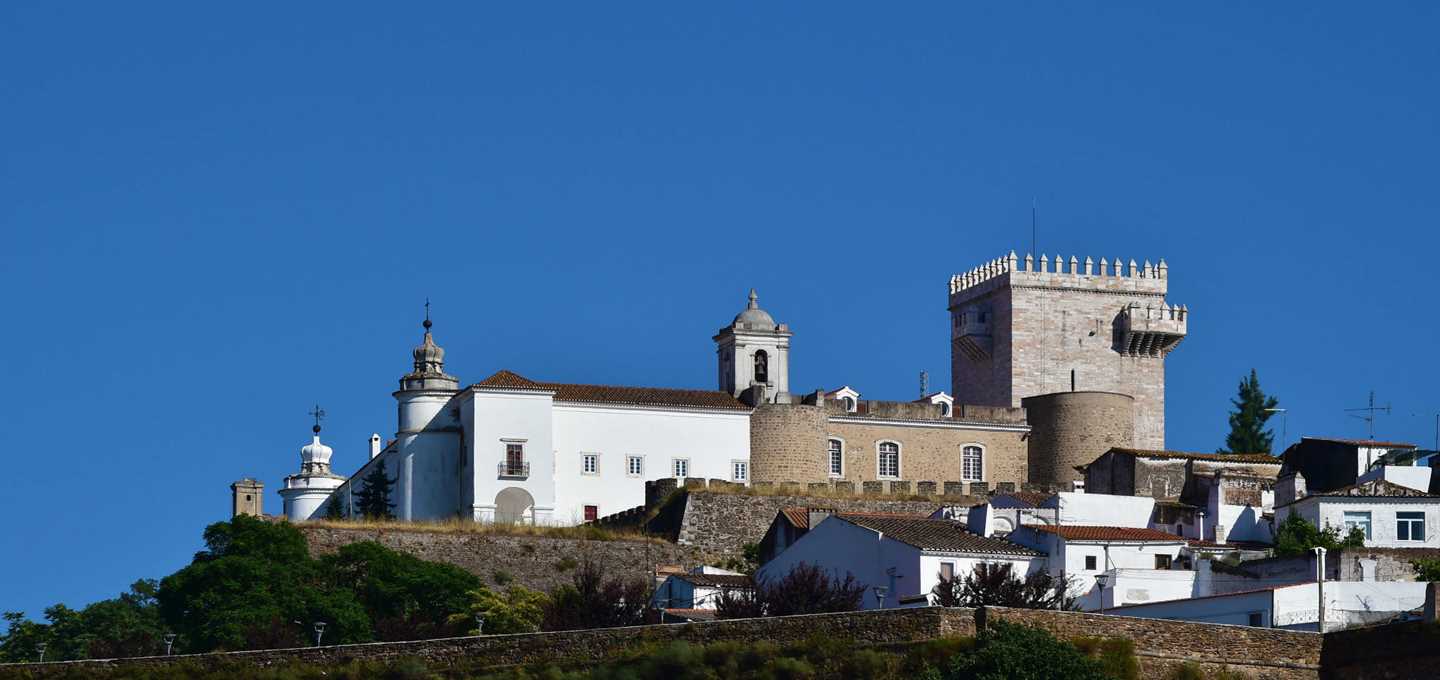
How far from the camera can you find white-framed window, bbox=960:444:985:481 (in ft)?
268

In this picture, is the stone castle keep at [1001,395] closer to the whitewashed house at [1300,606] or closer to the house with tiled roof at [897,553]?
the house with tiled roof at [897,553]

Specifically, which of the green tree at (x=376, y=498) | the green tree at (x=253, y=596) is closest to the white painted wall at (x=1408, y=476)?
the green tree at (x=253, y=596)

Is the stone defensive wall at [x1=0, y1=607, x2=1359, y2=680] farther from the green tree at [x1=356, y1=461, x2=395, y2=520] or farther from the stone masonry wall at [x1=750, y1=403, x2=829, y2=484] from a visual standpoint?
the stone masonry wall at [x1=750, y1=403, x2=829, y2=484]

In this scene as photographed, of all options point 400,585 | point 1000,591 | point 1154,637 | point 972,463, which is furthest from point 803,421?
point 1154,637

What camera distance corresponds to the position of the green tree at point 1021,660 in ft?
142

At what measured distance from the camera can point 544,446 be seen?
75250mm

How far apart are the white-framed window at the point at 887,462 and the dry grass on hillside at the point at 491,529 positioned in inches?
385

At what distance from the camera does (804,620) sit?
4656cm

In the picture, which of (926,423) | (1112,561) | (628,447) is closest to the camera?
(1112,561)

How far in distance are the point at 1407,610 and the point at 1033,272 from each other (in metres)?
35.0

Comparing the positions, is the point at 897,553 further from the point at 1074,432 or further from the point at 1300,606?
the point at 1074,432

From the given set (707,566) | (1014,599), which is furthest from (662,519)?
(1014,599)

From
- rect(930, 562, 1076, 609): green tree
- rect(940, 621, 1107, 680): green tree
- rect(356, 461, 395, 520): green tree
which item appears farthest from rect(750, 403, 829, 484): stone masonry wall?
rect(940, 621, 1107, 680): green tree

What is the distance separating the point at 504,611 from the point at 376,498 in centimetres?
1645
